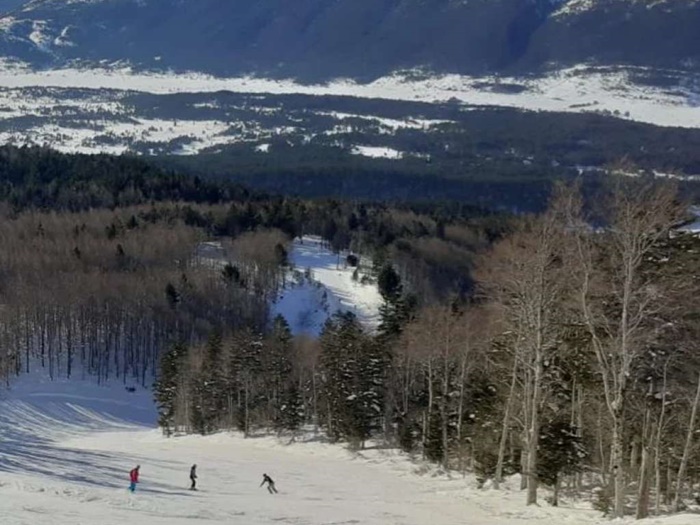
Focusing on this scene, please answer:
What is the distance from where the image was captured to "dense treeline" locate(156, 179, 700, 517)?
28.5 metres

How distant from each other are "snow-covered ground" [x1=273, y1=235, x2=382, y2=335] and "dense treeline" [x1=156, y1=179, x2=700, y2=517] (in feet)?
177

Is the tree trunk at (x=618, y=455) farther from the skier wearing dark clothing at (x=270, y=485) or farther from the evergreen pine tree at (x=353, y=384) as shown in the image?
the evergreen pine tree at (x=353, y=384)

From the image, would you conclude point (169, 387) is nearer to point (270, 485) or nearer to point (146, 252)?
point (270, 485)

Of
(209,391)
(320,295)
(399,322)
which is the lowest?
(320,295)

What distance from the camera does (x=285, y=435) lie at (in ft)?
233

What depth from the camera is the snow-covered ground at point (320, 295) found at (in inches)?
5054

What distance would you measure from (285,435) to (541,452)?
35409 millimetres

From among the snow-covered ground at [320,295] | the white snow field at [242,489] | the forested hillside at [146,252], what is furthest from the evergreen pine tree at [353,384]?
the snow-covered ground at [320,295]

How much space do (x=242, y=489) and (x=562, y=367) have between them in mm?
15487

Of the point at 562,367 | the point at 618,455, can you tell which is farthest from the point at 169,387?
the point at 618,455

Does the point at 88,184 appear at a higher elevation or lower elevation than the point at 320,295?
higher

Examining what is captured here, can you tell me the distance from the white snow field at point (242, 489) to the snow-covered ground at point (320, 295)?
2079 inches

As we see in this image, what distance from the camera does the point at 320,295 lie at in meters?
136

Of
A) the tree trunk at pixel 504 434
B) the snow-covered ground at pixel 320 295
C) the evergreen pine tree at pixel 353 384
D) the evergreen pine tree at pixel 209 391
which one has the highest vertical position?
the tree trunk at pixel 504 434
